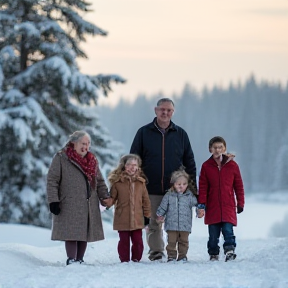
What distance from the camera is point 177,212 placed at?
10.1 meters

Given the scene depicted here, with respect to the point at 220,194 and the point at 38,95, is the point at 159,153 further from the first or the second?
the point at 38,95

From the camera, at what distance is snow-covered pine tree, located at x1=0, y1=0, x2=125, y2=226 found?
18203 mm

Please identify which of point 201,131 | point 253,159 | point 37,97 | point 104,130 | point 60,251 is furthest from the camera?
point 201,131

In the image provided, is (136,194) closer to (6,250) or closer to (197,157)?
(6,250)

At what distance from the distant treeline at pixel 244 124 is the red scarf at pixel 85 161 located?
2660 inches

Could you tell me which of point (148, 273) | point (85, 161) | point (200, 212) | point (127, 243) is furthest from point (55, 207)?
point (200, 212)

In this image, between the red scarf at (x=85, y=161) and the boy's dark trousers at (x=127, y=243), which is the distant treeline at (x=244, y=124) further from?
the red scarf at (x=85, y=161)

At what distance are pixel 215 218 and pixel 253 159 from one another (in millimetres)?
74622

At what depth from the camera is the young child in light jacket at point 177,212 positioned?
10.1 meters

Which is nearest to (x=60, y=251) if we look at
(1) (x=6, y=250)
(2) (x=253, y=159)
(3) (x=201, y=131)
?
(1) (x=6, y=250)

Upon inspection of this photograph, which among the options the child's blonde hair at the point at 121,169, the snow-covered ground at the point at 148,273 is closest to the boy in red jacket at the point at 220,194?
the snow-covered ground at the point at 148,273

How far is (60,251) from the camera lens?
1311 cm

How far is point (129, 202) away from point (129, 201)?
15 millimetres

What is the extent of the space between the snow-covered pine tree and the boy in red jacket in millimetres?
8446
